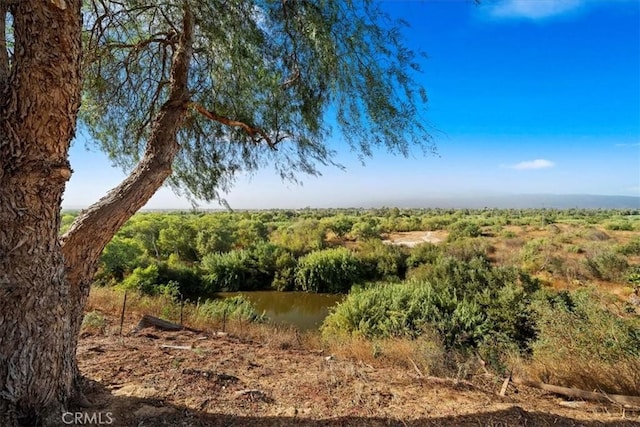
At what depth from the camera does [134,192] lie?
2725 millimetres

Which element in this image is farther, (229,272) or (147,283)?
(229,272)

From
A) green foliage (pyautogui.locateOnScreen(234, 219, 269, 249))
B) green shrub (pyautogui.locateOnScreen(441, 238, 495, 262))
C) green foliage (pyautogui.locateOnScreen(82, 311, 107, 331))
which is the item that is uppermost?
green foliage (pyautogui.locateOnScreen(82, 311, 107, 331))

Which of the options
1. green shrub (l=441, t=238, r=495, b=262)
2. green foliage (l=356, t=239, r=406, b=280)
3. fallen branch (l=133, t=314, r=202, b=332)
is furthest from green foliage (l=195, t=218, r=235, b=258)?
fallen branch (l=133, t=314, r=202, b=332)

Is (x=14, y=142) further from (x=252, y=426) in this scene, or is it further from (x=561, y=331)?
(x=561, y=331)

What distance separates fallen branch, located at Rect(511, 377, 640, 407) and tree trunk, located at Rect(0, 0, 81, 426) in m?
4.35

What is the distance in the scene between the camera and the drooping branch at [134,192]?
2.43 metres

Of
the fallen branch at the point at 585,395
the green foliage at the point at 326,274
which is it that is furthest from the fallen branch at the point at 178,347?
the green foliage at the point at 326,274

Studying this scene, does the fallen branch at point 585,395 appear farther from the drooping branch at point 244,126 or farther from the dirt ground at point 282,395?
the drooping branch at point 244,126

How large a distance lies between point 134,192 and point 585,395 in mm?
4636

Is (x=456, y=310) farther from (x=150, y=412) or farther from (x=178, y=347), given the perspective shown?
(x=150, y=412)

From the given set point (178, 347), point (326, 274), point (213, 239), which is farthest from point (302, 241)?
point (178, 347)
